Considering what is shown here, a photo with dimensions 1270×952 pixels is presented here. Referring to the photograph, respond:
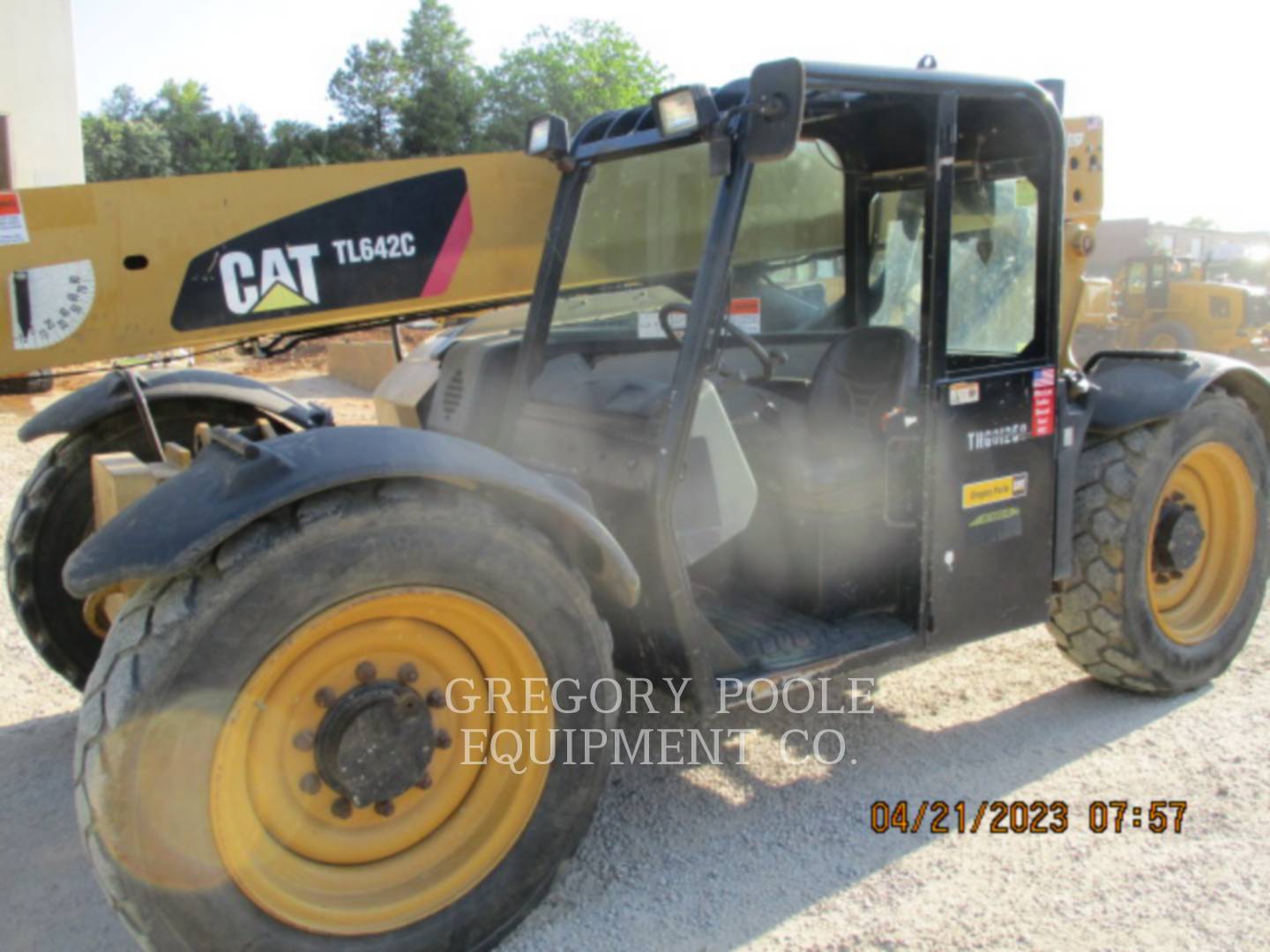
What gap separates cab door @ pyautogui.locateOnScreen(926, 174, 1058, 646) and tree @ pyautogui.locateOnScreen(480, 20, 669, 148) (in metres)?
32.3

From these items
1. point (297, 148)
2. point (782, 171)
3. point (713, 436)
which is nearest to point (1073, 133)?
point (782, 171)

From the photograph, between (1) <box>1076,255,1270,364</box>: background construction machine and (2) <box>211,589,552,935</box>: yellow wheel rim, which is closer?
(2) <box>211,589,552,935</box>: yellow wheel rim

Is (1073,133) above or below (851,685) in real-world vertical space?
above

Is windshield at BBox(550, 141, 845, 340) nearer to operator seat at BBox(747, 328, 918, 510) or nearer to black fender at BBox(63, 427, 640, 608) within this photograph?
operator seat at BBox(747, 328, 918, 510)

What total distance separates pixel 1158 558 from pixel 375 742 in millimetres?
3181

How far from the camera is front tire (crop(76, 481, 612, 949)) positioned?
2.34 meters

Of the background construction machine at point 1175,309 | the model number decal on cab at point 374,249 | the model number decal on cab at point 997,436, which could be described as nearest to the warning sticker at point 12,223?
the model number decal on cab at point 374,249

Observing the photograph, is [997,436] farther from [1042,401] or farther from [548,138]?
[548,138]

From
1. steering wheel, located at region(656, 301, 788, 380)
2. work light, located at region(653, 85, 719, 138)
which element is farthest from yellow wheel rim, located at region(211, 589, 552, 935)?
work light, located at region(653, 85, 719, 138)

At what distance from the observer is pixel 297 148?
40.3m

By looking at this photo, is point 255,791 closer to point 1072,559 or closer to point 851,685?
point 851,685

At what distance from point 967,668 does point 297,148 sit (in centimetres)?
4031

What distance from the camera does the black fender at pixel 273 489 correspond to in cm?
238

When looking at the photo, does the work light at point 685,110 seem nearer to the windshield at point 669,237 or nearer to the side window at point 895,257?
the windshield at point 669,237
